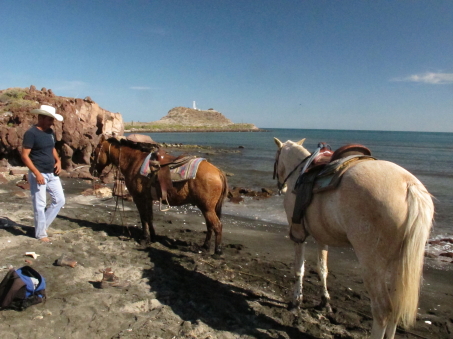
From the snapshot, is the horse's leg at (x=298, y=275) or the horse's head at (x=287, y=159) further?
the horse's head at (x=287, y=159)

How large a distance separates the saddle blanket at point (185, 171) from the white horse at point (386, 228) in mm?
3222

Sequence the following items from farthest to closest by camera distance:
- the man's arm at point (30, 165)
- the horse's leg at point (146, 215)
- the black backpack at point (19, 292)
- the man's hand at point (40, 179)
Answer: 1. the horse's leg at point (146, 215)
2. the man's hand at point (40, 179)
3. the man's arm at point (30, 165)
4. the black backpack at point (19, 292)

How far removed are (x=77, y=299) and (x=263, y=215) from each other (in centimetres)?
745

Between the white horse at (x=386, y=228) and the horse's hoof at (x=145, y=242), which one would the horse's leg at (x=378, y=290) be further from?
the horse's hoof at (x=145, y=242)

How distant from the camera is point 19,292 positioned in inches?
137

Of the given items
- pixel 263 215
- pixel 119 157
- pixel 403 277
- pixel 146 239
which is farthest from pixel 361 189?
pixel 263 215

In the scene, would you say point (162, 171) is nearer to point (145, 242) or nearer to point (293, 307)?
point (145, 242)

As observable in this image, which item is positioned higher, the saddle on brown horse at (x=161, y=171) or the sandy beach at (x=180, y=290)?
the saddle on brown horse at (x=161, y=171)

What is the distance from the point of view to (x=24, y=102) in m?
19.4

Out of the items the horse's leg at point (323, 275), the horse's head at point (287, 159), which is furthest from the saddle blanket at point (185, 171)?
the horse's leg at point (323, 275)

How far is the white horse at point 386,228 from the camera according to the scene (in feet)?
8.94

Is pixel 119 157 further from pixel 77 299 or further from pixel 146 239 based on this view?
pixel 77 299

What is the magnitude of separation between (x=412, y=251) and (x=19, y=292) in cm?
412

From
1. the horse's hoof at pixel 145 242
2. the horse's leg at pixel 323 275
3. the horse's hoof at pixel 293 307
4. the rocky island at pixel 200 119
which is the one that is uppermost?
the rocky island at pixel 200 119
